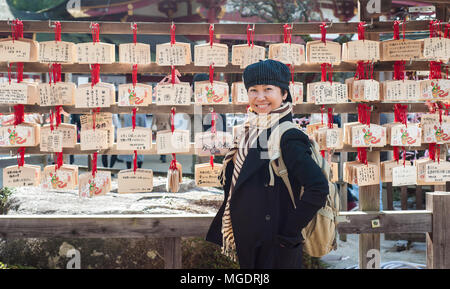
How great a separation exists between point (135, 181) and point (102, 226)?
0.46 meters

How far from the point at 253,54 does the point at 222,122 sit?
201cm

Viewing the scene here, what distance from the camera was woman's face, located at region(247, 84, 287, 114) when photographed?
236cm

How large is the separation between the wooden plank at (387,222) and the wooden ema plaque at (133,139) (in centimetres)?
172

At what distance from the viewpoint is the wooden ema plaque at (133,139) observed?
3.42 m

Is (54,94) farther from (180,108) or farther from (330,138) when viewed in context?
(330,138)

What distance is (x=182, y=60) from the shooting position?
3.42 meters

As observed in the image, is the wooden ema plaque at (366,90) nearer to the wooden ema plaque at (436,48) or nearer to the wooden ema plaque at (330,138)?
the wooden ema plaque at (330,138)

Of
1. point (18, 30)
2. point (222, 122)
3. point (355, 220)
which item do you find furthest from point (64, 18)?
point (355, 220)

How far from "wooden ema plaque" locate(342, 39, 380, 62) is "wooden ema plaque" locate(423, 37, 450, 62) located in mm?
387

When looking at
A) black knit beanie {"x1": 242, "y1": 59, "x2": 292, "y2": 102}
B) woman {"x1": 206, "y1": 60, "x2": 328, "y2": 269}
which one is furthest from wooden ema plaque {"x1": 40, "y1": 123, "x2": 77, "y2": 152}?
black knit beanie {"x1": 242, "y1": 59, "x2": 292, "y2": 102}

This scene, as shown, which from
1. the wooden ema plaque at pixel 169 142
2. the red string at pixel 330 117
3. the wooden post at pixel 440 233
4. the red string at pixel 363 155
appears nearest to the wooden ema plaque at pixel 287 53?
the red string at pixel 330 117

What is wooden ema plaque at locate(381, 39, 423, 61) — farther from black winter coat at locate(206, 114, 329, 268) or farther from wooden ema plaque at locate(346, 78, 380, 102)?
black winter coat at locate(206, 114, 329, 268)

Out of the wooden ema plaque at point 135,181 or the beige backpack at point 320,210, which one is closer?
the beige backpack at point 320,210

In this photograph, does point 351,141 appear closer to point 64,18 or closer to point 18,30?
point 18,30
